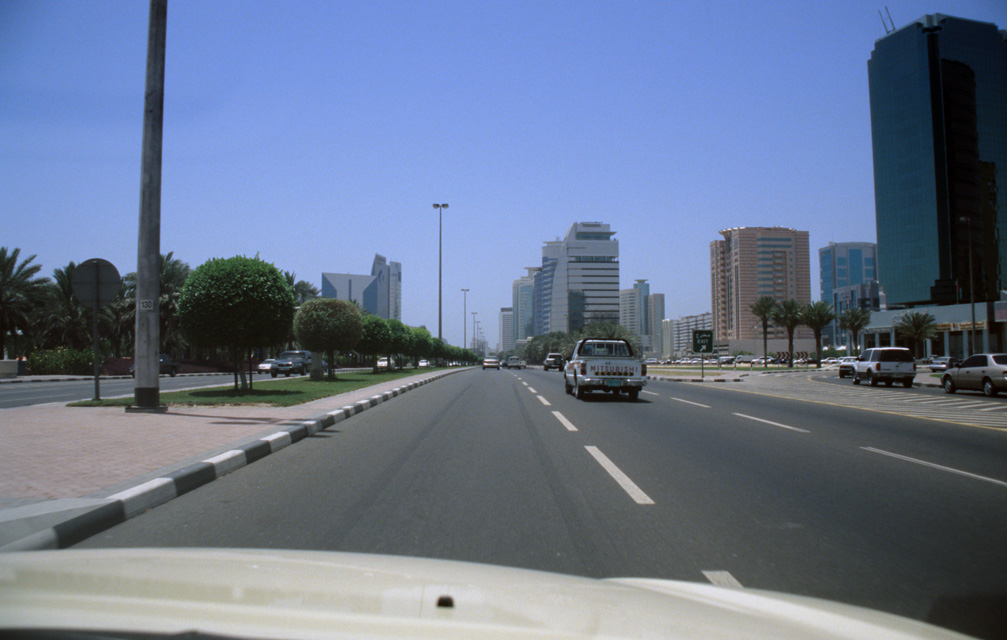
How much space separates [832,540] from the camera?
4.54 m

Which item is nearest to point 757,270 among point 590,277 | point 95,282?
point 590,277

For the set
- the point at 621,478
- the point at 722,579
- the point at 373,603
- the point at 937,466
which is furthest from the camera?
the point at 937,466

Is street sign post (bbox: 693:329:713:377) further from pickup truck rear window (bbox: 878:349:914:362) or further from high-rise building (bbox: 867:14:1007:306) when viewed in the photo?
high-rise building (bbox: 867:14:1007:306)

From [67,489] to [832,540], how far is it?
21.0 ft

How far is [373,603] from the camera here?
185cm

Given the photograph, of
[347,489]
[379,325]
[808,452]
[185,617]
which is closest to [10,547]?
[347,489]

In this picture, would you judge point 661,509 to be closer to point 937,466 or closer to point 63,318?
point 937,466

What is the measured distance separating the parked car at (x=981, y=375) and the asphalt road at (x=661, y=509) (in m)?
14.5

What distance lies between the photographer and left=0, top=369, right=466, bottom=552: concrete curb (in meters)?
4.27

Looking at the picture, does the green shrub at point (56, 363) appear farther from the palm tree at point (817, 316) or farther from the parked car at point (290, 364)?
the palm tree at point (817, 316)

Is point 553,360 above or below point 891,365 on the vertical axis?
below

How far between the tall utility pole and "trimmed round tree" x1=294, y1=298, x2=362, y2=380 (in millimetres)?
14634

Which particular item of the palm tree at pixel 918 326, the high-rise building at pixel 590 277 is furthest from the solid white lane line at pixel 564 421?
the high-rise building at pixel 590 277

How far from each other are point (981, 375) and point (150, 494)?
2669cm
